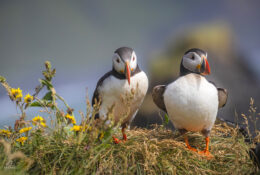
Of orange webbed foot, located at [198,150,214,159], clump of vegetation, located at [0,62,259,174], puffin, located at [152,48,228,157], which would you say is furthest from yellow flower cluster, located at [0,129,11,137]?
orange webbed foot, located at [198,150,214,159]

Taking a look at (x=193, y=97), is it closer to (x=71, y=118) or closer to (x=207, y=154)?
(x=207, y=154)

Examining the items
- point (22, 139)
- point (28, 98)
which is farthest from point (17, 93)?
point (22, 139)

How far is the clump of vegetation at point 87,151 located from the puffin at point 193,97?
352 mm

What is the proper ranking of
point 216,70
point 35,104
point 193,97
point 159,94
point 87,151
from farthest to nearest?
1. point 216,70
2. point 159,94
3. point 35,104
4. point 193,97
5. point 87,151

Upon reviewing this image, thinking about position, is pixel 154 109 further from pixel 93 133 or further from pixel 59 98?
pixel 93 133

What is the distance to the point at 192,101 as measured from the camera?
311cm

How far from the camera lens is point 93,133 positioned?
235 centimetres

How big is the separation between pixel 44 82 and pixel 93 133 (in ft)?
3.78

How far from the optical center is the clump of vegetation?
8.17 feet

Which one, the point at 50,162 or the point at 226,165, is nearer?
the point at 50,162

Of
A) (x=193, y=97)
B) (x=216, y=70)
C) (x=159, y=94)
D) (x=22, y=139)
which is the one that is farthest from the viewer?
(x=216, y=70)

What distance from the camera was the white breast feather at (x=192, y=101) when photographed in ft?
10.2

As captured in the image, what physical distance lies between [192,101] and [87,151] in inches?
51.6

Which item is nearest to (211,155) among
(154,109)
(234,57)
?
(154,109)
